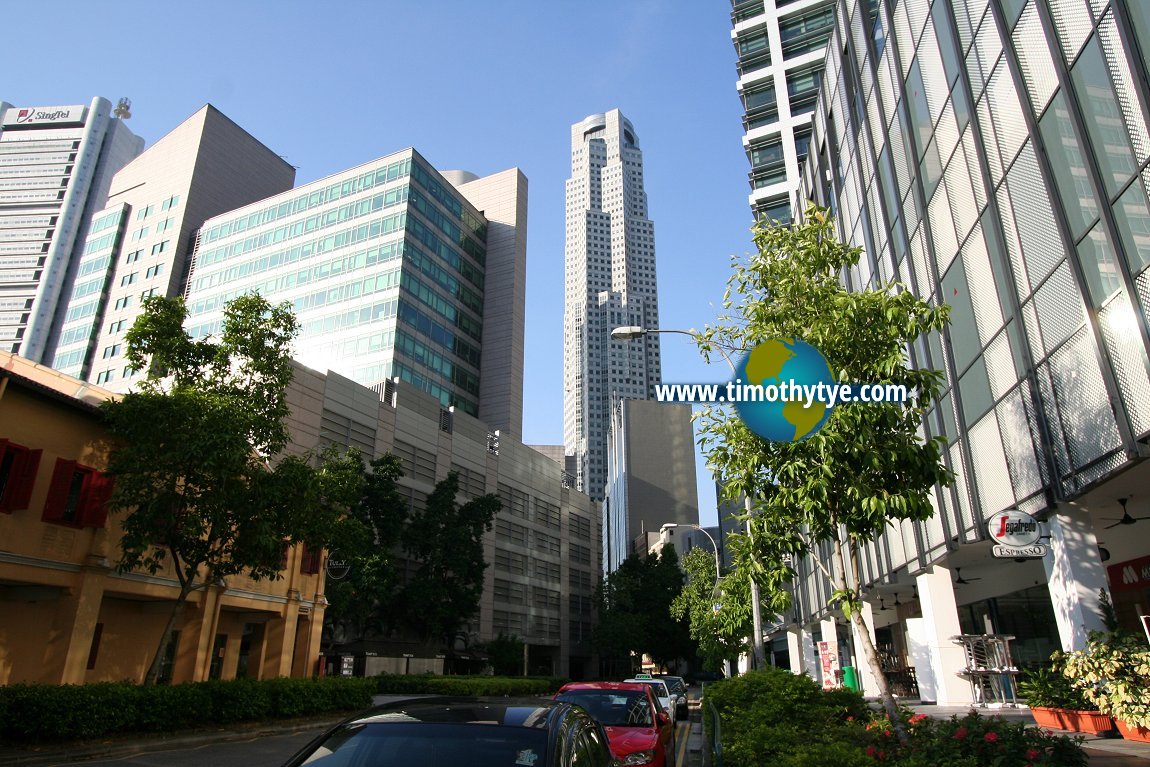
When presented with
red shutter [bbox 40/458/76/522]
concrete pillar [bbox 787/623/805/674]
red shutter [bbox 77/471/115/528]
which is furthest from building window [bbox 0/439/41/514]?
concrete pillar [bbox 787/623/805/674]

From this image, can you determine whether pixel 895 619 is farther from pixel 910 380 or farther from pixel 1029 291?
pixel 910 380

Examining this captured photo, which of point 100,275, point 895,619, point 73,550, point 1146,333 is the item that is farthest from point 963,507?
point 100,275

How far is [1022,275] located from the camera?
14.8 metres

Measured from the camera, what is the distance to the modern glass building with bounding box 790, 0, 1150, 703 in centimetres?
1159

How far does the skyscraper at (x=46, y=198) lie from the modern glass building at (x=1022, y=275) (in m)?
141

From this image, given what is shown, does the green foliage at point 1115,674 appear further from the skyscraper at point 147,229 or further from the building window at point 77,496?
the skyscraper at point 147,229

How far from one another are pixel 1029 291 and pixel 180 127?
10592 cm

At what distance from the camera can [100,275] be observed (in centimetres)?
8688

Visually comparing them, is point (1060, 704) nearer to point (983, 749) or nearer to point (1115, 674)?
point (1115, 674)

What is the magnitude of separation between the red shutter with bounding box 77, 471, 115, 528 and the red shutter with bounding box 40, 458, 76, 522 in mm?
489

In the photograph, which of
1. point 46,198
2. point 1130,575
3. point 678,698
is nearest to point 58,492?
point 678,698

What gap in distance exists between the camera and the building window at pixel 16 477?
16.4m

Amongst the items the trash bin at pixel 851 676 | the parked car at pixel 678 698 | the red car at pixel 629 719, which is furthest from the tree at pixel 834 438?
the trash bin at pixel 851 676

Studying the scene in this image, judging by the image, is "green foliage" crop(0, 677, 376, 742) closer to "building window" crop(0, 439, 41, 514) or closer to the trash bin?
"building window" crop(0, 439, 41, 514)
